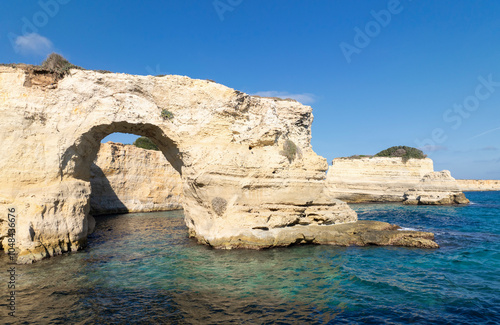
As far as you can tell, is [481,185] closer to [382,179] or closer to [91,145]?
[382,179]

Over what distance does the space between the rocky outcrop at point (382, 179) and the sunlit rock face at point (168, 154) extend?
25914mm

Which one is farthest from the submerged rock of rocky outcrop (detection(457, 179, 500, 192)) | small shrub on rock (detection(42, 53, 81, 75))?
rocky outcrop (detection(457, 179, 500, 192))

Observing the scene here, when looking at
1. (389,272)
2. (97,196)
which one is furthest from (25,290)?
(97,196)

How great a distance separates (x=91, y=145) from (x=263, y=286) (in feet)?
30.3

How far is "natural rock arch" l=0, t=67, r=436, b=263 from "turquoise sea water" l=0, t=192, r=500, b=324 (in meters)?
1.08

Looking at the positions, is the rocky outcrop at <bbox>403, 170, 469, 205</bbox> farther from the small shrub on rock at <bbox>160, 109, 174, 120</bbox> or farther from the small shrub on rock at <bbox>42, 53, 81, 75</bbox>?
the small shrub on rock at <bbox>42, 53, 81, 75</bbox>

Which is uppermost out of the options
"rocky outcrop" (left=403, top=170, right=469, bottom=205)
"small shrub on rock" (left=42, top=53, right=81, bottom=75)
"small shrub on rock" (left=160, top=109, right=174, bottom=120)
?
"small shrub on rock" (left=42, top=53, right=81, bottom=75)

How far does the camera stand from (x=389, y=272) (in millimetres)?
8070

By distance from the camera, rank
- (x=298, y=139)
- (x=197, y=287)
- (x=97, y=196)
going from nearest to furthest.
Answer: (x=197, y=287), (x=298, y=139), (x=97, y=196)

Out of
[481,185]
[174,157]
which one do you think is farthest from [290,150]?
[481,185]

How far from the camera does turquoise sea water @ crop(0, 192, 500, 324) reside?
18.2 ft

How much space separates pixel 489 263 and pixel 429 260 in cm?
184

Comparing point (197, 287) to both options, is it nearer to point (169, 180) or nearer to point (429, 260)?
point (429, 260)

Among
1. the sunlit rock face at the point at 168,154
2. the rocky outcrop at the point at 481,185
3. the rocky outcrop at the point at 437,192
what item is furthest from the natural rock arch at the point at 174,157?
the rocky outcrop at the point at 481,185
